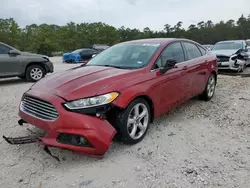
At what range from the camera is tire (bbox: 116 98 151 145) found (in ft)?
10.6

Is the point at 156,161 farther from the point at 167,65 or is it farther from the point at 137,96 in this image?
the point at 167,65

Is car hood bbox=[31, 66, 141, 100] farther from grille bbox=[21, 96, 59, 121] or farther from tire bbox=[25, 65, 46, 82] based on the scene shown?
tire bbox=[25, 65, 46, 82]

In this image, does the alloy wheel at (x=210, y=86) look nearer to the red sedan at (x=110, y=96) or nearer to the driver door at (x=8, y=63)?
the red sedan at (x=110, y=96)

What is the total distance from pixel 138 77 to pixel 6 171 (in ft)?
6.84

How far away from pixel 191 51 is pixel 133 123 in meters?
2.47

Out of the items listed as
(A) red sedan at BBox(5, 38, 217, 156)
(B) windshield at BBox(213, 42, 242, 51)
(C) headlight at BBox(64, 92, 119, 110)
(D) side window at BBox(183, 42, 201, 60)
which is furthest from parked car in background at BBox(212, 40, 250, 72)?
(C) headlight at BBox(64, 92, 119, 110)

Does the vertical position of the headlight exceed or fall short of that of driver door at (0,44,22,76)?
it falls short

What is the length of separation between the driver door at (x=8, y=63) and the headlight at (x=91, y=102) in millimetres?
6301

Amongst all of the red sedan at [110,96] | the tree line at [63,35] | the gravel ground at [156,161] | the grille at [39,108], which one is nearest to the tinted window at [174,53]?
the red sedan at [110,96]

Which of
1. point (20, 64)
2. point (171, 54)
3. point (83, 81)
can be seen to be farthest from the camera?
point (20, 64)

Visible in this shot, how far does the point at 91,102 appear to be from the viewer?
2984 mm

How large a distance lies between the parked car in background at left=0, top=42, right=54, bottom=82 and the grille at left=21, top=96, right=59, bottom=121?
5513mm

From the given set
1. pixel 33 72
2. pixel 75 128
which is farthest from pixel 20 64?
pixel 75 128

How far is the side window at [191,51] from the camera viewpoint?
494 centimetres
